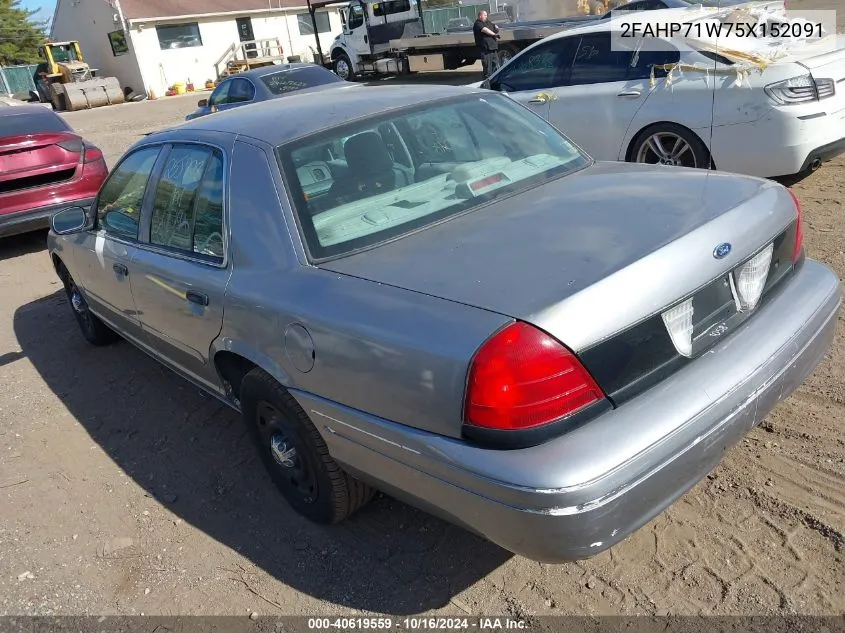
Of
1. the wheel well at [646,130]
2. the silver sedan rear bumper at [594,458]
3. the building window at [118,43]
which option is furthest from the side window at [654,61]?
the building window at [118,43]

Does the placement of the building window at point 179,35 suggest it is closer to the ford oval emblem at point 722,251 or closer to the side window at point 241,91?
the side window at point 241,91

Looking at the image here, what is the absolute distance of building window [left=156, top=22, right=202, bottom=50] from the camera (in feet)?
102

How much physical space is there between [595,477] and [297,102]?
8.16ft

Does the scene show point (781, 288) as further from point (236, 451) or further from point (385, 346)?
point (236, 451)

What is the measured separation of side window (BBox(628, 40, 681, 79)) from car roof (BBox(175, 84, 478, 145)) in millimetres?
3299

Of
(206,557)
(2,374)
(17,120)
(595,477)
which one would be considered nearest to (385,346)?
(595,477)

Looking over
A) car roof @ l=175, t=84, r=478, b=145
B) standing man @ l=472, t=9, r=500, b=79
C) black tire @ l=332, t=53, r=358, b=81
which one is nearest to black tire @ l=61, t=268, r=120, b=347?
car roof @ l=175, t=84, r=478, b=145

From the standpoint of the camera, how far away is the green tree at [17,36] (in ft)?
141

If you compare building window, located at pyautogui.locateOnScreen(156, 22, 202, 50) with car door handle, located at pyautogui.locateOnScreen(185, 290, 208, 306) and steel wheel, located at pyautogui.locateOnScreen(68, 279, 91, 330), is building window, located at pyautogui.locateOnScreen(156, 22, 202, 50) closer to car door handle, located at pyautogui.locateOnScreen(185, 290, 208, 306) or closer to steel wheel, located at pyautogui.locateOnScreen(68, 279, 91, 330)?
steel wheel, located at pyautogui.locateOnScreen(68, 279, 91, 330)

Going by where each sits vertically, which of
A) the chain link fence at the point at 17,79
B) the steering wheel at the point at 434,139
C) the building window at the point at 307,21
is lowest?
the chain link fence at the point at 17,79

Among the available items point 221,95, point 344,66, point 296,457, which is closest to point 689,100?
point 296,457

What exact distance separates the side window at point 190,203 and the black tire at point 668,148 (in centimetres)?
406

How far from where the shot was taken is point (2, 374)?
532cm

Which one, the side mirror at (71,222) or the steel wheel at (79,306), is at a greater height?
the side mirror at (71,222)
